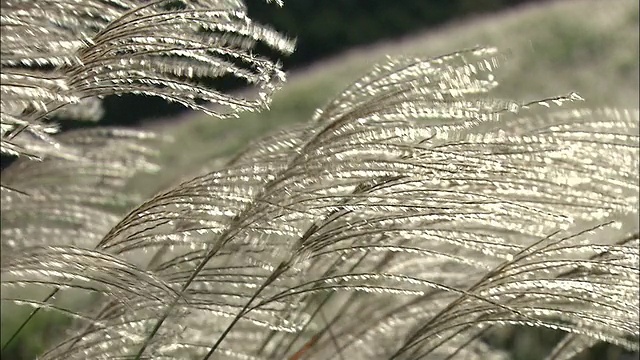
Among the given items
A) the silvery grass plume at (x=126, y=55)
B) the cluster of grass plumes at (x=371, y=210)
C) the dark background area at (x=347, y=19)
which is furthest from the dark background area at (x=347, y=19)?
the silvery grass plume at (x=126, y=55)

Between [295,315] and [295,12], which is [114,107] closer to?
[295,12]

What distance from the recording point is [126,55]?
141 centimetres

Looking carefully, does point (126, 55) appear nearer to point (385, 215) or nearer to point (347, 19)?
point (385, 215)

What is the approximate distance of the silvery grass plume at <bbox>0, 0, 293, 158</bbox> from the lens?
1369 millimetres

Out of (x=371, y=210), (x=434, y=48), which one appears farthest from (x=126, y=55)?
(x=434, y=48)

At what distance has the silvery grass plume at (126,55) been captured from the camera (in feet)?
4.49

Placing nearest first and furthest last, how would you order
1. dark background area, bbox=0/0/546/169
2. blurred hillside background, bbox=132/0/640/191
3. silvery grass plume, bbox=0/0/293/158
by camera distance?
silvery grass plume, bbox=0/0/293/158
blurred hillside background, bbox=132/0/640/191
dark background area, bbox=0/0/546/169

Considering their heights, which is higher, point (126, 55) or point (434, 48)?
point (434, 48)

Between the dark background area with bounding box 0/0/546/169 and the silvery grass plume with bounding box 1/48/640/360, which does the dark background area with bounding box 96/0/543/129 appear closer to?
the dark background area with bounding box 0/0/546/169

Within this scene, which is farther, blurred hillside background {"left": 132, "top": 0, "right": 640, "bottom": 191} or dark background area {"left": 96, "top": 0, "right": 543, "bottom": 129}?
dark background area {"left": 96, "top": 0, "right": 543, "bottom": 129}

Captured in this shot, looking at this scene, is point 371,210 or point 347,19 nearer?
point 371,210

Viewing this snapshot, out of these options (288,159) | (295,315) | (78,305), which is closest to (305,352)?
(295,315)

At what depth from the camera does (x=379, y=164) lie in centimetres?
140

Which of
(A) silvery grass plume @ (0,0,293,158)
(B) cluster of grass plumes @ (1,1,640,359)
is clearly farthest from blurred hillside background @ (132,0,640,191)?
(A) silvery grass plume @ (0,0,293,158)
